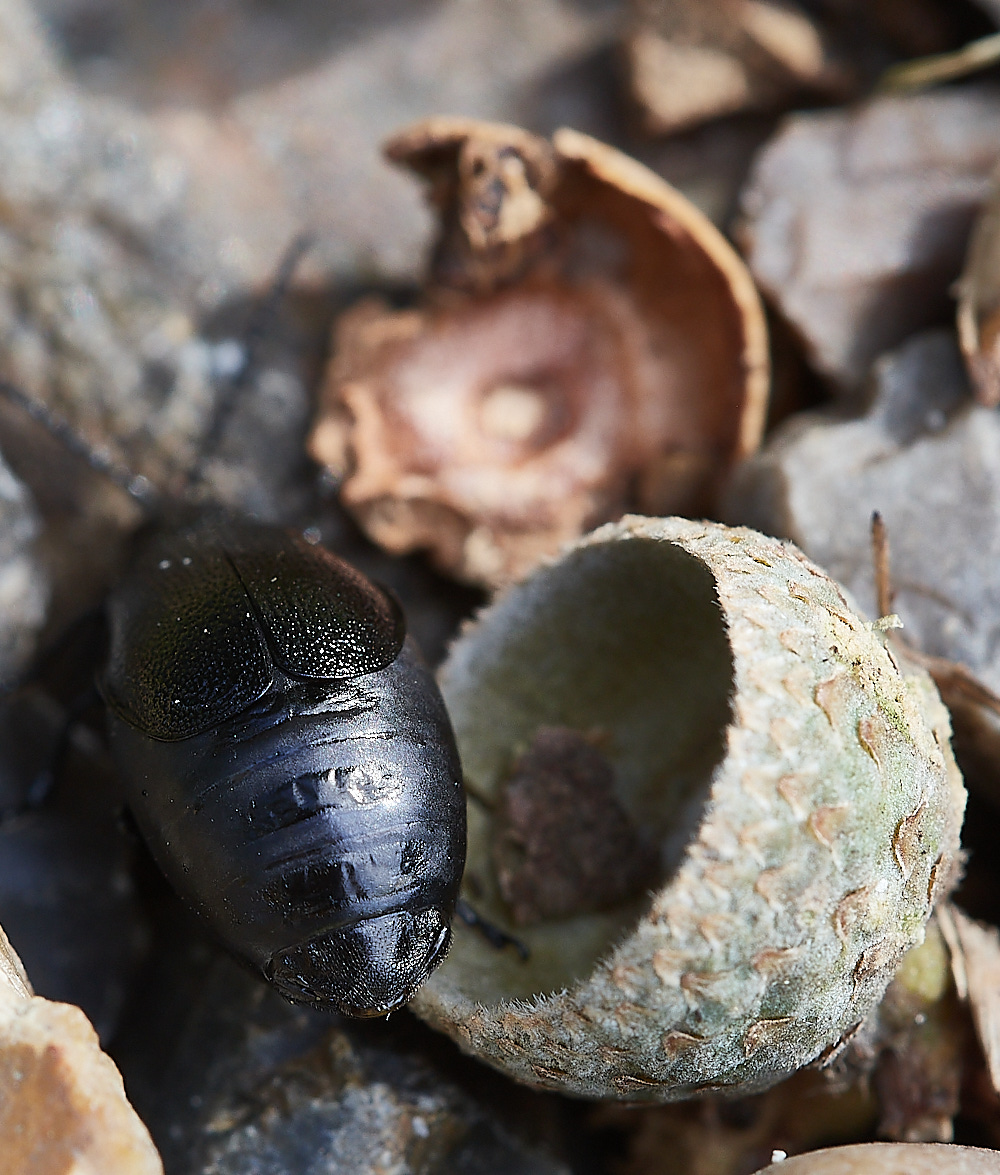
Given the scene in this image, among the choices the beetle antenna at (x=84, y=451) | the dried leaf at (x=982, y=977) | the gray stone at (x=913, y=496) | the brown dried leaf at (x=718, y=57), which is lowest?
the dried leaf at (x=982, y=977)

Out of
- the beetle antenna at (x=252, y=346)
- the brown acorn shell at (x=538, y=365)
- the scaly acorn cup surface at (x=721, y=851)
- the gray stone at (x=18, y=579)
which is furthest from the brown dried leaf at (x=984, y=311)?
the gray stone at (x=18, y=579)

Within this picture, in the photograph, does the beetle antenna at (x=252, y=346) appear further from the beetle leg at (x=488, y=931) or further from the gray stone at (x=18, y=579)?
the beetle leg at (x=488, y=931)

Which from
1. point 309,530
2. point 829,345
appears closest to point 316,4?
point 309,530

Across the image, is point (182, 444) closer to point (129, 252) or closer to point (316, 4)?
point (129, 252)

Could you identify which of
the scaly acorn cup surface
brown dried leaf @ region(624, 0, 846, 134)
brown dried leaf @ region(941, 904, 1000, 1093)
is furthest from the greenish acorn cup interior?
brown dried leaf @ region(624, 0, 846, 134)

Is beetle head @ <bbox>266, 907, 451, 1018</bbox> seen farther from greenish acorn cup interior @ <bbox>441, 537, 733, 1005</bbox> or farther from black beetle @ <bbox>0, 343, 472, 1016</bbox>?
greenish acorn cup interior @ <bbox>441, 537, 733, 1005</bbox>

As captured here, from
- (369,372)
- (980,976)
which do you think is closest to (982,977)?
(980,976)
